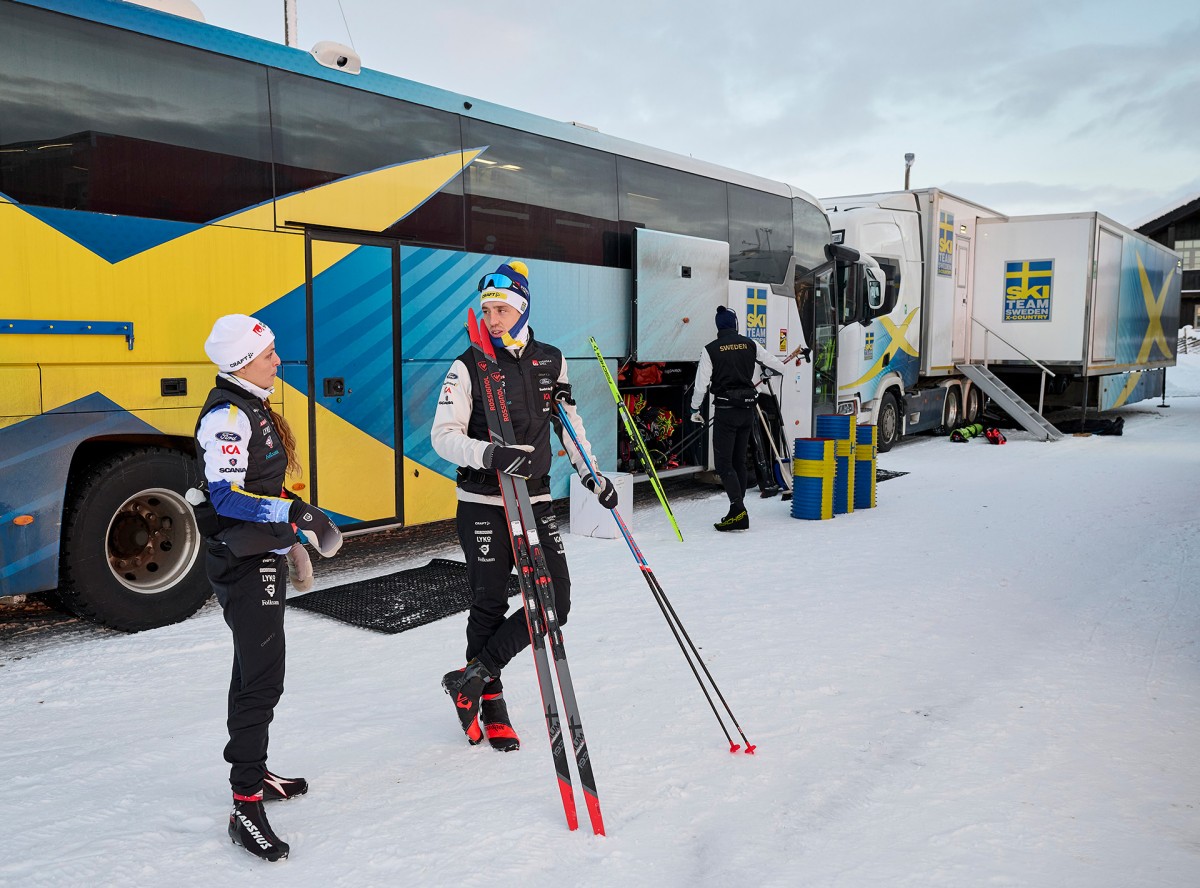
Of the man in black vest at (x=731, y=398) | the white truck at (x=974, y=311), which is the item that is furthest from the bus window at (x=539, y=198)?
the white truck at (x=974, y=311)

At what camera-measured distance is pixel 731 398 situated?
855 centimetres

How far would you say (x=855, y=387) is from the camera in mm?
13836

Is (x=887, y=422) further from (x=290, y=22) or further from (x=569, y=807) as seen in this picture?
(x=569, y=807)

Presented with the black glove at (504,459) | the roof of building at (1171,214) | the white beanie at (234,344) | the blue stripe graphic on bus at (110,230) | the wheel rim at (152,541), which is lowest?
the wheel rim at (152,541)

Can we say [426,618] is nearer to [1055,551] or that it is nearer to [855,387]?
[1055,551]

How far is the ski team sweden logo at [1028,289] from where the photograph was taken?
16.7 metres

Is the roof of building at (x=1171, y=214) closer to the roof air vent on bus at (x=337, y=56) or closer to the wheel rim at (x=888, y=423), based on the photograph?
the wheel rim at (x=888, y=423)

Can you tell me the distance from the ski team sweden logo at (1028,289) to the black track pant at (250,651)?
54.5ft

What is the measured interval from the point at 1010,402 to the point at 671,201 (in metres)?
10.1

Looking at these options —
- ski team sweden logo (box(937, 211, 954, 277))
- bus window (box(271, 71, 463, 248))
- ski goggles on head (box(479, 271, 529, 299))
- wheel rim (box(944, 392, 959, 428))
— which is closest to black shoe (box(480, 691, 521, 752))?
ski goggles on head (box(479, 271, 529, 299))

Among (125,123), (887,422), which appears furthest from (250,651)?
(887,422)

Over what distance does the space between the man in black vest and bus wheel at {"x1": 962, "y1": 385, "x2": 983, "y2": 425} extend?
1101cm

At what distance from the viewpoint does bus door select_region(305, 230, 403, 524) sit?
6.20m

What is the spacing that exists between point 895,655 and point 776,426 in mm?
5777
